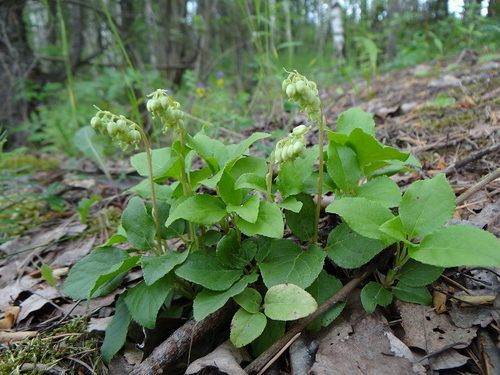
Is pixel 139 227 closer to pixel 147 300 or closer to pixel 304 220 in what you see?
pixel 147 300

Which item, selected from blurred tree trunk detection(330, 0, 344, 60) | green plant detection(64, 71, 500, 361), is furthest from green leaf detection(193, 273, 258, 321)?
blurred tree trunk detection(330, 0, 344, 60)

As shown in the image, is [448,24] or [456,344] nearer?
[456,344]

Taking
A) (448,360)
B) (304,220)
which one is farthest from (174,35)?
(448,360)

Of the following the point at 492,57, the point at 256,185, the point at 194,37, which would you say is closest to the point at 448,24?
the point at 492,57

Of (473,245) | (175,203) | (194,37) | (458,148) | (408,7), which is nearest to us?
(473,245)

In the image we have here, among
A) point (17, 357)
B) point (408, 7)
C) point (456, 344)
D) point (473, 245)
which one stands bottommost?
point (17, 357)

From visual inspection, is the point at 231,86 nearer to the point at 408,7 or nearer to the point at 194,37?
the point at 194,37
